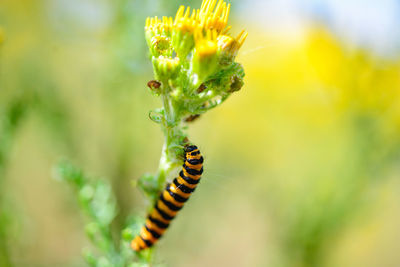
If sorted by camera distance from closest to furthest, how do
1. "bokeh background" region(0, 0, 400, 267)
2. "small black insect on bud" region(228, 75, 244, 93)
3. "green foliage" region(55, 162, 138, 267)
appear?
"small black insect on bud" region(228, 75, 244, 93) < "green foliage" region(55, 162, 138, 267) < "bokeh background" region(0, 0, 400, 267)

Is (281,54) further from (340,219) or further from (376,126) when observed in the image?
(340,219)

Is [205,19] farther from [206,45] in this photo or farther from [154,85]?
[154,85]

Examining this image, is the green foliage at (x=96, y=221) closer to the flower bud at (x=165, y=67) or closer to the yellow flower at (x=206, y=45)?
the flower bud at (x=165, y=67)

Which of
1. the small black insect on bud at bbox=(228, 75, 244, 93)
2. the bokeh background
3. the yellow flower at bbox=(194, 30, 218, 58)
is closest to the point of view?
the yellow flower at bbox=(194, 30, 218, 58)

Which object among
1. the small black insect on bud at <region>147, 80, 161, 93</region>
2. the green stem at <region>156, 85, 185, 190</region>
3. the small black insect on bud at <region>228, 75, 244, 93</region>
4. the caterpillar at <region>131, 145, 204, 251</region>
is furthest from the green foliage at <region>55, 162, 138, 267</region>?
the small black insect on bud at <region>228, 75, 244, 93</region>

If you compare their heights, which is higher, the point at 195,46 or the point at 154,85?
the point at 195,46

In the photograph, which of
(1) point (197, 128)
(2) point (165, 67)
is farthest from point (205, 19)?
(1) point (197, 128)

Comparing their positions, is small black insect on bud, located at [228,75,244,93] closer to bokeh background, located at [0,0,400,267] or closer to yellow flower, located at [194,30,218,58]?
yellow flower, located at [194,30,218,58]

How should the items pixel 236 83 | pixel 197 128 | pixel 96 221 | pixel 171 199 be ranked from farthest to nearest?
pixel 197 128
pixel 96 221
pixel 171 199
pixel 236 83

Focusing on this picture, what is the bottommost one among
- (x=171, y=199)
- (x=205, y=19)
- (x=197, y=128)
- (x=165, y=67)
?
(x=171, y=199)

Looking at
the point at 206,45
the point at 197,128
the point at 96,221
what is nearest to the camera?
the point at 206,45

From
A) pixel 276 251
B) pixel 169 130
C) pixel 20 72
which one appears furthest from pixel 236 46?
pixel 276 251
